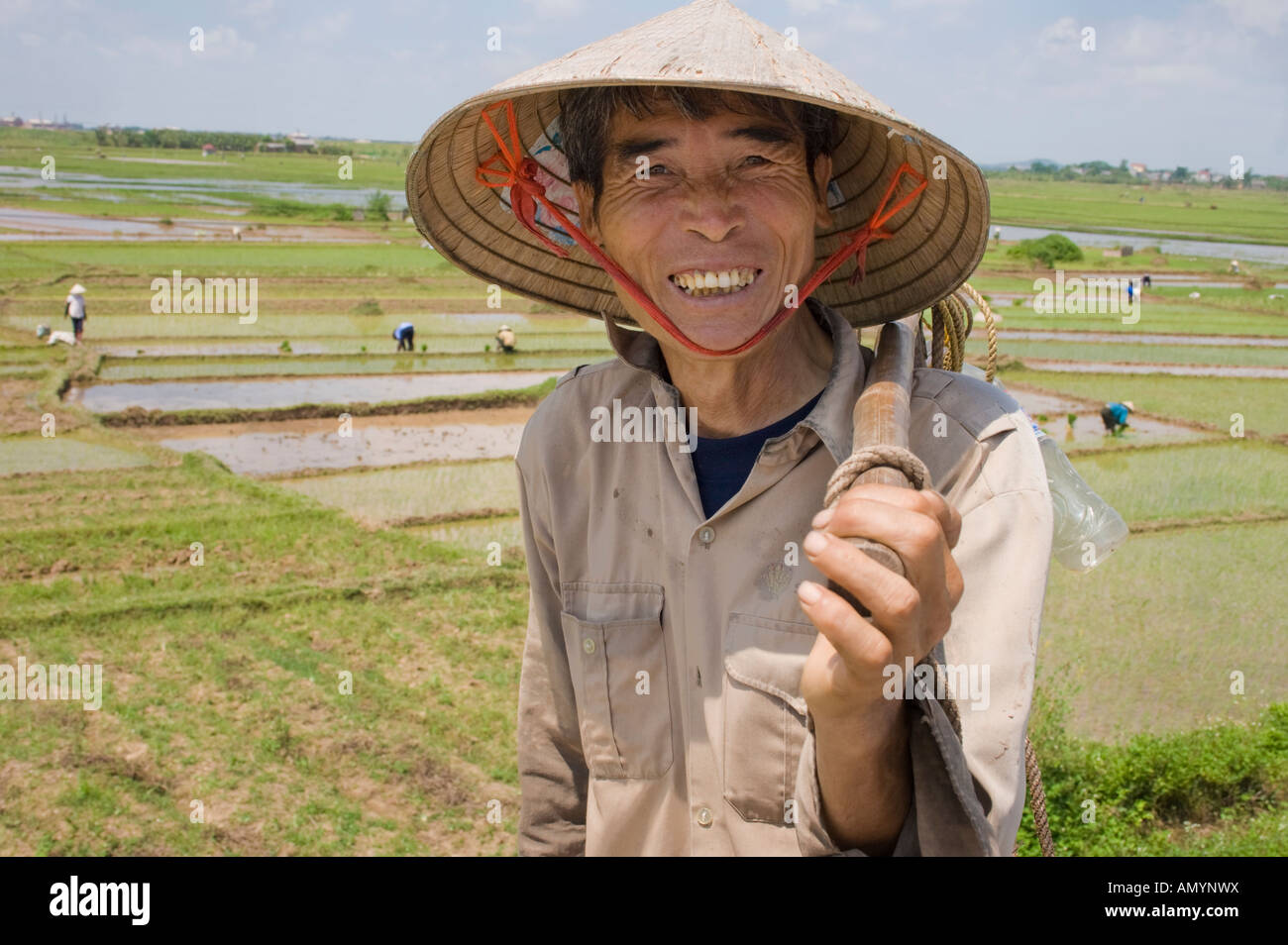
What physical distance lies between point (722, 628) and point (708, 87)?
0.70m

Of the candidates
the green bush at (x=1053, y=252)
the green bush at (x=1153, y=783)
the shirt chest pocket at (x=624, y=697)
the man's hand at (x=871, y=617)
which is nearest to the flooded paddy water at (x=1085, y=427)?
the green bush at (x=1153, y=783)

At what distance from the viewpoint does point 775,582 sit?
1473 millimetres

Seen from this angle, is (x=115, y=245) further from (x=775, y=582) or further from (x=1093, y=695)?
(x=775, y=582)

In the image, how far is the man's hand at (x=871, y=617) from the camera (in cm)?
101

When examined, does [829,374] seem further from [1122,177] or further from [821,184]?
[1122,177]

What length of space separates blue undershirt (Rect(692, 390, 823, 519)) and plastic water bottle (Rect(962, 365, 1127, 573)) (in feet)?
2.73

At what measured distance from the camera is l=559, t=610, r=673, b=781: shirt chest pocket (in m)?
1.58

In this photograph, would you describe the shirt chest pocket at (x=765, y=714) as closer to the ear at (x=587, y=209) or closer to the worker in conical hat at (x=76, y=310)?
the ear at (x=587, y=209)

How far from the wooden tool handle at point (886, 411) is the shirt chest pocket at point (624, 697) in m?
0.46

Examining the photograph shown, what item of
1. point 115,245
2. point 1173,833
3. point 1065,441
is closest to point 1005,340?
point 1065,441

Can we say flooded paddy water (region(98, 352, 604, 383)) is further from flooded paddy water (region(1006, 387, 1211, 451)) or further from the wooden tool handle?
the wooden tool handle
